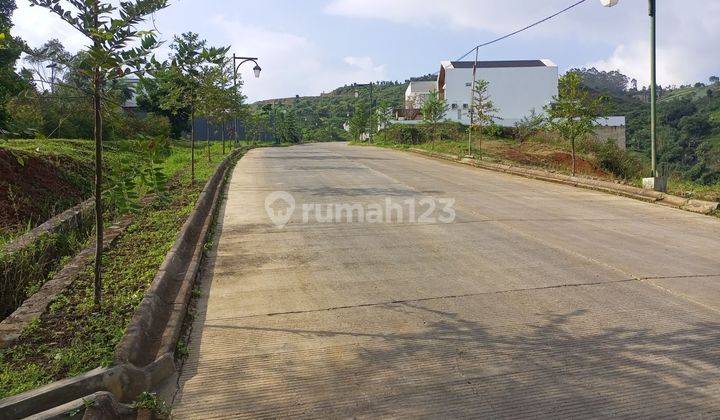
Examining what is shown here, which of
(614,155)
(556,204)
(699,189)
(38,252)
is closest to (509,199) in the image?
(556,204)

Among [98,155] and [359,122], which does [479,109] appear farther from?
[359,122]

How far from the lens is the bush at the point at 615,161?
952 inches

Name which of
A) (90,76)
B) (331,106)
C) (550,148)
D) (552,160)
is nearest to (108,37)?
(90,76)

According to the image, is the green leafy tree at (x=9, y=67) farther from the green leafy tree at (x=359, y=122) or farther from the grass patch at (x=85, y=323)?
the green leafy tree at (x=359, y=122)

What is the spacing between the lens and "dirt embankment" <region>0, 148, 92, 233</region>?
8477mm

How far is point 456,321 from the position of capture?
463 cm

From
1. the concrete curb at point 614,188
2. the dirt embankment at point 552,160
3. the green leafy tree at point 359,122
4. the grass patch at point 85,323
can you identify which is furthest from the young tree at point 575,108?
the green leafy tree at point 359,122

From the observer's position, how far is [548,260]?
6.62 m

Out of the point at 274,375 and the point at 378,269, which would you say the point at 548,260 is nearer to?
the point at 378,269

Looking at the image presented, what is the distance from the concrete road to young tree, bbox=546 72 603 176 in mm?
6894

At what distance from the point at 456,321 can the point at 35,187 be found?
8227 millimetres

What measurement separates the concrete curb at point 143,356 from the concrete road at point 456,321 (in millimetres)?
193

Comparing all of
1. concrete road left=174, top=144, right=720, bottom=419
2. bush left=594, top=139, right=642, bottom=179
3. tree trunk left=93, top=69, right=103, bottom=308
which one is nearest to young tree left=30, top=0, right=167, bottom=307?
tree trunk left=93, top=69, right=103, bottom=308

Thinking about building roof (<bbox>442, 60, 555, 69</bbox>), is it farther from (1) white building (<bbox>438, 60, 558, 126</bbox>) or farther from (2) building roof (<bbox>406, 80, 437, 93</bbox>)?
(2) building roof (<bbox>406, 80, 437, 93</bbox>)
